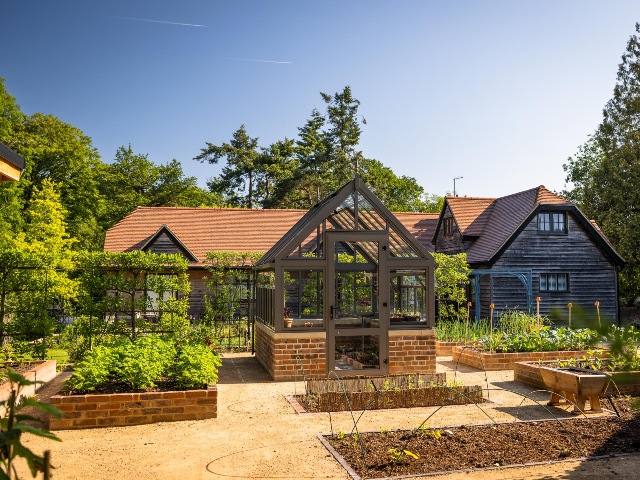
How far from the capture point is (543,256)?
85.6 feet

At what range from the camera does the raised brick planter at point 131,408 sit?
8.43 m

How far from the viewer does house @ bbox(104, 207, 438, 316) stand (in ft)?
92.6

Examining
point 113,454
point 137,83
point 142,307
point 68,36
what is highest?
point 68,36

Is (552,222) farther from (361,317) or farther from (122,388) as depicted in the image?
(122,388)

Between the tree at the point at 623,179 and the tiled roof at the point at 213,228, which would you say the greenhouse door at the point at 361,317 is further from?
the tree at the point at 623,179

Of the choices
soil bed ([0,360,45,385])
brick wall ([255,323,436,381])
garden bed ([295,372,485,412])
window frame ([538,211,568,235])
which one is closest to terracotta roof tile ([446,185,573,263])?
window frame ([538,211,568,235])

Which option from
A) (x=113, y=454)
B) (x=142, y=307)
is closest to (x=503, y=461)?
(x=113, y=454)

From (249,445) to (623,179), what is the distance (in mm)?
31038

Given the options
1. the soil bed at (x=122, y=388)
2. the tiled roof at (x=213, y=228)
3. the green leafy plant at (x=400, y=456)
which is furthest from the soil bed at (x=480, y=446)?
the tiled roof at (x=213, y=228)

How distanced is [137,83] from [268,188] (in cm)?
2577

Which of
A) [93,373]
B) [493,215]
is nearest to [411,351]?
[93,373]

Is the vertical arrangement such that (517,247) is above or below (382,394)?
above

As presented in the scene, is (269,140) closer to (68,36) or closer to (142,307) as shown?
(68,36)

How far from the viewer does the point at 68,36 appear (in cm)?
2520
